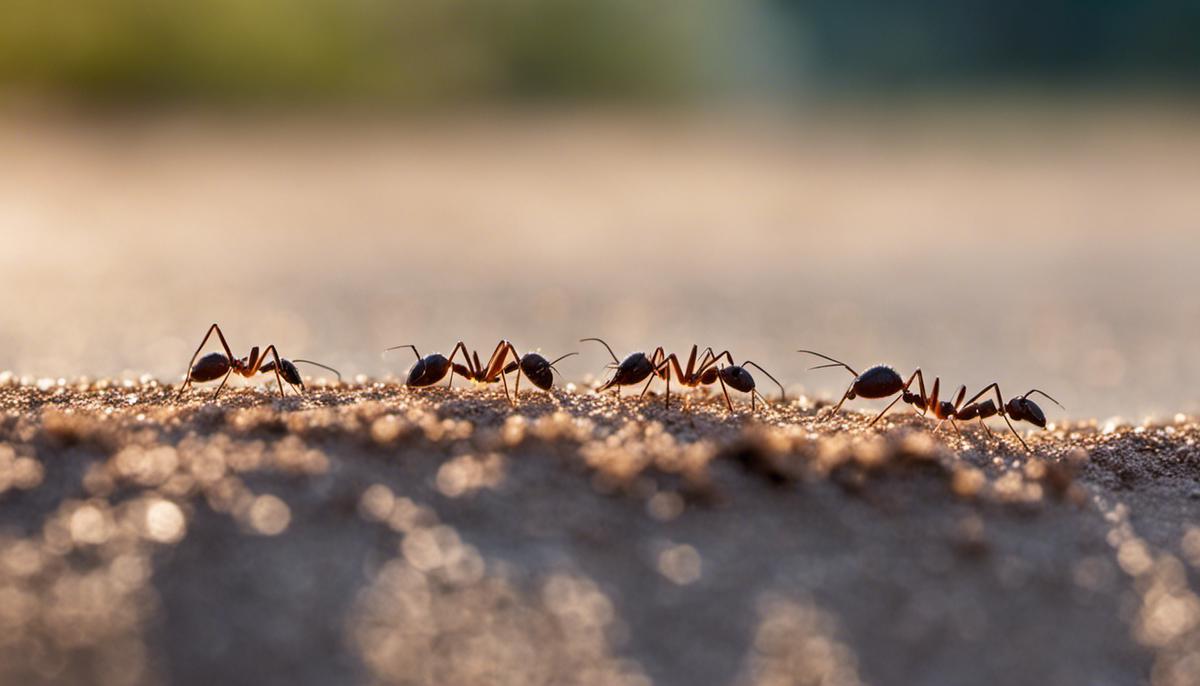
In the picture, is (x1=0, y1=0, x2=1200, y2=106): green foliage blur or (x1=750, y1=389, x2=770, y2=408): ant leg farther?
(x1=0, y1=0, x2=1200, y2=106): green foliage blur

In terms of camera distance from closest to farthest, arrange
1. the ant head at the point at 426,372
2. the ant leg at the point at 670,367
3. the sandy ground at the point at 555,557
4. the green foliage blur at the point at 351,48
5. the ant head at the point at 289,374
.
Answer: the sandy ground at the point at 555,557 < the ant head at the point at 426,372 < the ant head at the point at 289,374 < the ant leg at the point at 670,367 < the green foliage blur at the point at 351,48

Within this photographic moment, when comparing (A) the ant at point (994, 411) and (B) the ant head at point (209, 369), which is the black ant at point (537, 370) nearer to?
(B) the ant head at point (209, 369)

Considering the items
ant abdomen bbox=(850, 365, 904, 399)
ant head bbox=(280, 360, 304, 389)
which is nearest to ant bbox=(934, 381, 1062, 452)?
ant abdomen bbox=(850, 365, 904, 399)

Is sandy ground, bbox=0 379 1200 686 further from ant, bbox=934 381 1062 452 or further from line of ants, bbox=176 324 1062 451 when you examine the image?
ant, bbox=934 381 1062 452

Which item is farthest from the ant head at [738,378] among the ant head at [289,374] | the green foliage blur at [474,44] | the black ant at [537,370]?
the green foliage blur at [474,44]

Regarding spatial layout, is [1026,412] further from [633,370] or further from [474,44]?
[474,44]

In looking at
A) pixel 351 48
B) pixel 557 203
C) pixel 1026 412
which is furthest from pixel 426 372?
pixel 351 48
